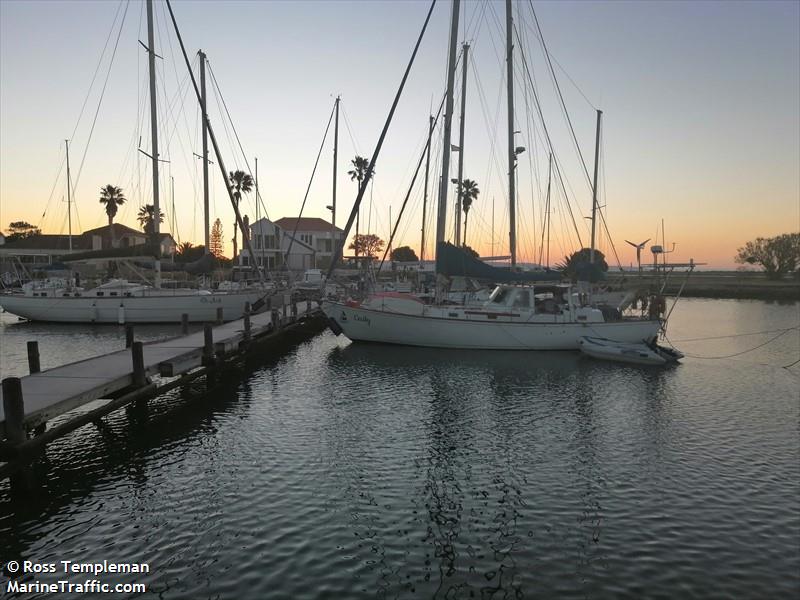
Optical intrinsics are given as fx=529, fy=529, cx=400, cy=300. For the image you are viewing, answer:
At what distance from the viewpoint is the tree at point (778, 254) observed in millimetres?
89938

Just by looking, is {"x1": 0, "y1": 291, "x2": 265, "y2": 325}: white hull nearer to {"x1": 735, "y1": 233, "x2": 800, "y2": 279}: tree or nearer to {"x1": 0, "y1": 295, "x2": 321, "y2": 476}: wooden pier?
{"x1": 0, "y1": 295, "x2": 321, "y2": 476}: wooden pier

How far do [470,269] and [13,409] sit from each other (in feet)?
64.9

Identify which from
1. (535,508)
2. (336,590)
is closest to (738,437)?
(535,508)

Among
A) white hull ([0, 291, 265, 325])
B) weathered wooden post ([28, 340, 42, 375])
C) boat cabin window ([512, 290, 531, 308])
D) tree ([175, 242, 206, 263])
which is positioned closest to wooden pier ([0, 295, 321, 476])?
weathered wooden post ([28, 340, 42, 375])

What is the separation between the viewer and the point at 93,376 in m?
13.3

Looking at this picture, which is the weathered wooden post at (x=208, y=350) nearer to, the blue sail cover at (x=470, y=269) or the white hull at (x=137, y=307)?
the blue sail cover at (x=470, y=269)

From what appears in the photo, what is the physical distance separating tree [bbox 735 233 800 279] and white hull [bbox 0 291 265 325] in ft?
307

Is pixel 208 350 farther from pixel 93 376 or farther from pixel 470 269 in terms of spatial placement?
pixel 470 269

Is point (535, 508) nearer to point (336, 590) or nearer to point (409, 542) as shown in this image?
point (409, 542)

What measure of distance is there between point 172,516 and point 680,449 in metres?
11.1

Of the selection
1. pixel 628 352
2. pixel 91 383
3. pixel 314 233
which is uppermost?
pixel 314 233

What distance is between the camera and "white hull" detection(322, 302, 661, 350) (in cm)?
2569

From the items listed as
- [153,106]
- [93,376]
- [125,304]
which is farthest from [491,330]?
[125,304]

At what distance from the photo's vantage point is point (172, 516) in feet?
29.1
